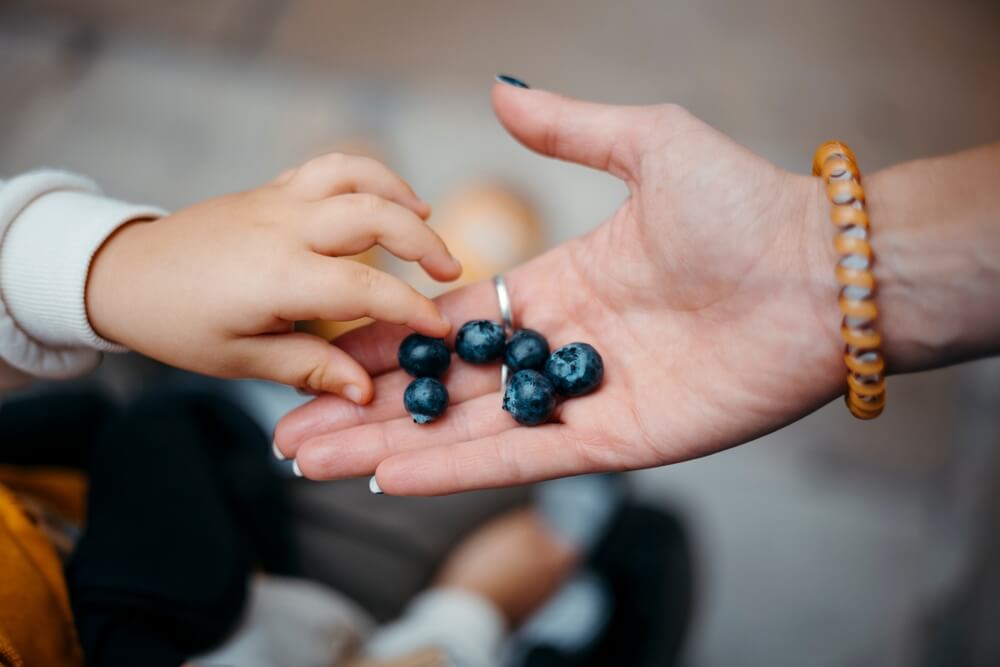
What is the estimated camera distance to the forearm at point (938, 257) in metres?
0.74

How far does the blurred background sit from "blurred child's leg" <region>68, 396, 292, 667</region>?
1058 mm

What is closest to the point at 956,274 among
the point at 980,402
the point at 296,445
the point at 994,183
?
the point at 994,183

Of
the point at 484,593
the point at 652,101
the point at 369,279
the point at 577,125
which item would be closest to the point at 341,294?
the point at 369,279

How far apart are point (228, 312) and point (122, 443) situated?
1.35ft

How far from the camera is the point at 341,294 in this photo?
0.77 metres

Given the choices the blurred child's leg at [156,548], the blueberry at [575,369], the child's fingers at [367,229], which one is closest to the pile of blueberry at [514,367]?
A: the blueberry at [575,369]

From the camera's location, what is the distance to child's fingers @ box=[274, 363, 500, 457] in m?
0.88

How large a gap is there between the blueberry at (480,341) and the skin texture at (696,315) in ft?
0.18

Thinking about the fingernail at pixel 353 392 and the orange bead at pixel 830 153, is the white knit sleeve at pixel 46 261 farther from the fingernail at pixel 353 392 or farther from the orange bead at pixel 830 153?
the orange bead at pixel 830 153

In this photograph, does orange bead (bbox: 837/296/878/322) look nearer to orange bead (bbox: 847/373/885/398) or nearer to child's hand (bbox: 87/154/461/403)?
orange bead (bbox: 847/373/885/398)

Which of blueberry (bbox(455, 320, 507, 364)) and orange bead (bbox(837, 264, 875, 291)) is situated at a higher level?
orange bead (bbox(837, 264, 875, 291))

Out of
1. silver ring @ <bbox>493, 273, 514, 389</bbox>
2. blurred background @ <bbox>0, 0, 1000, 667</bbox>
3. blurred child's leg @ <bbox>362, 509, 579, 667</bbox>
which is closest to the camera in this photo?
silver ring @ <bbox>493, 273, 514, 389</bbox>

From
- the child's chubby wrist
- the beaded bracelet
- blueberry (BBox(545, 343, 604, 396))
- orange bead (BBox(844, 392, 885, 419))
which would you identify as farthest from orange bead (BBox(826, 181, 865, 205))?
the child's chubby wrist

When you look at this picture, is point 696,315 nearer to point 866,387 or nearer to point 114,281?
point 866,387
